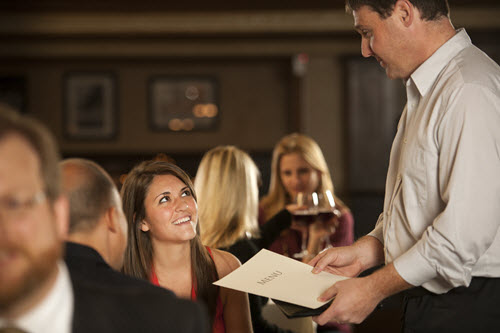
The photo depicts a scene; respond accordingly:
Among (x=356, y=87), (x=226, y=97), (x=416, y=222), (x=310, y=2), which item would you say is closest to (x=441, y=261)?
(x=416, y=222)

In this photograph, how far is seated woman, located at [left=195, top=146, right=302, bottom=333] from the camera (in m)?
2.62

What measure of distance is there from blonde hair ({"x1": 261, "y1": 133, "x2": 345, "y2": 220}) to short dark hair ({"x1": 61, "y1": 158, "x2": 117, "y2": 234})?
2.35 meters

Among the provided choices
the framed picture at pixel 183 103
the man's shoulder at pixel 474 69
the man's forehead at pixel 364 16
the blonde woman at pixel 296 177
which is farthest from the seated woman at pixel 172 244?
the framed picture at pixel 183 103

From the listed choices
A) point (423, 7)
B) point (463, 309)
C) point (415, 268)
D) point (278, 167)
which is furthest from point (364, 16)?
point (278, 167)

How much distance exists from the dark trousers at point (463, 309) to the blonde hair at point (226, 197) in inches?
45.3

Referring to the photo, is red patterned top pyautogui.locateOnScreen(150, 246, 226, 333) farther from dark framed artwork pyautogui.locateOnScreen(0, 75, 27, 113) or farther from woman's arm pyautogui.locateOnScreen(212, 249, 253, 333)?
dark framed artwork pyautogui.locateOnScreen(0, 75, 27, 113)

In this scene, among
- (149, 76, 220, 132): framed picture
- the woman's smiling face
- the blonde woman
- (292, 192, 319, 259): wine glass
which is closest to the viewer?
the woman's smiling face

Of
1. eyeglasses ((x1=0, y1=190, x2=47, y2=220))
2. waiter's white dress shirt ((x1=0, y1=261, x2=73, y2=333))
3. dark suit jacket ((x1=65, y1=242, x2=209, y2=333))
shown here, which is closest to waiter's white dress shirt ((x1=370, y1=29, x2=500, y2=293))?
dark suit jacket ((x1=65, y1=242, x2=209, y2=333))

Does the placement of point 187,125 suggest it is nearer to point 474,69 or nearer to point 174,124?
point 174,124

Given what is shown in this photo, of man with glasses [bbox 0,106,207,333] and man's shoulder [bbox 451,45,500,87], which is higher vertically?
man's shoulder [bbox 451,45,500,87]

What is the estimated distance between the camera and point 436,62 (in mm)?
1623

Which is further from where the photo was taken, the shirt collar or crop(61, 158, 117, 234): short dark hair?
the shirt collar

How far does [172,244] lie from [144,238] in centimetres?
11

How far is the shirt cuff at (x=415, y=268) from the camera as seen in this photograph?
4.79ft
